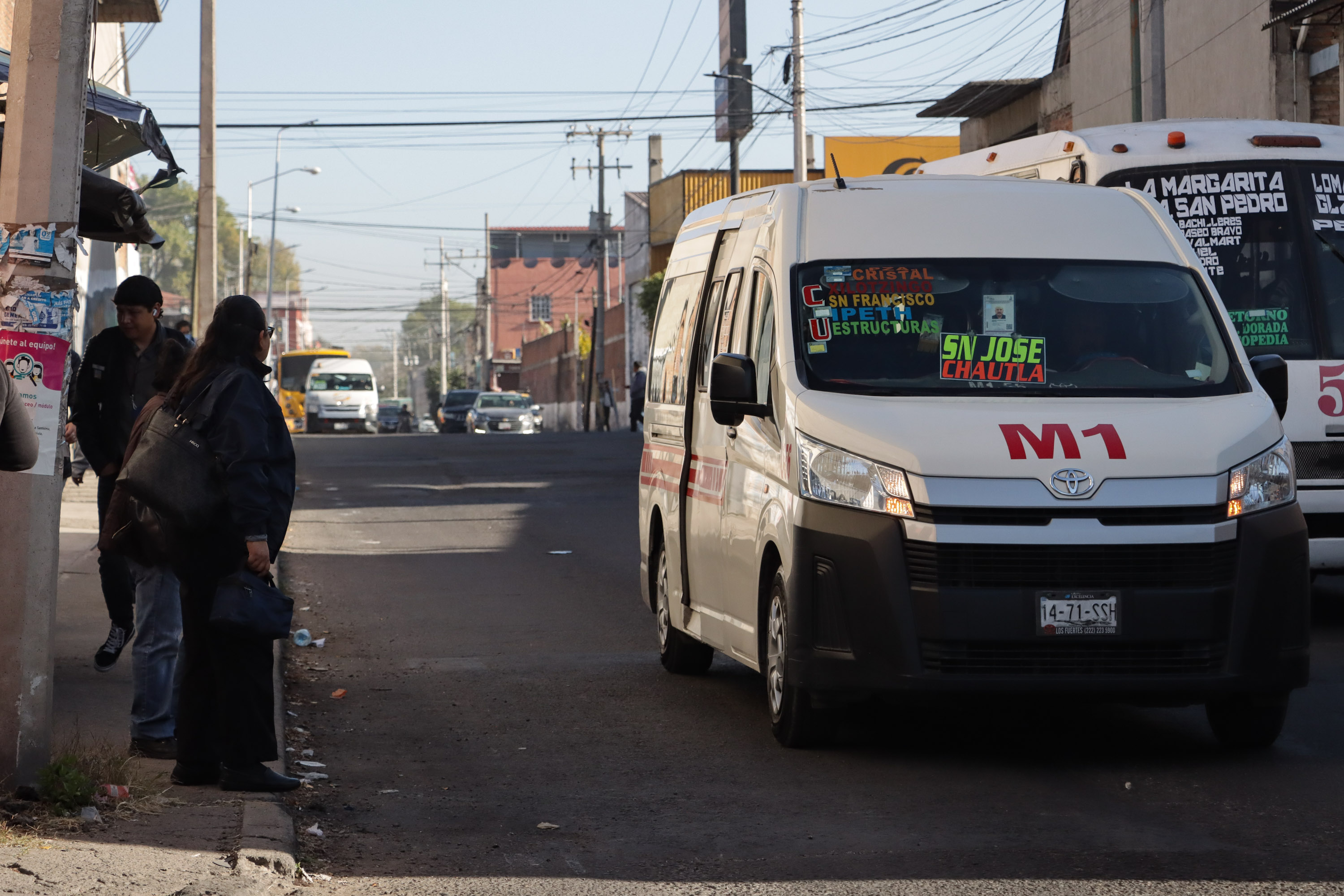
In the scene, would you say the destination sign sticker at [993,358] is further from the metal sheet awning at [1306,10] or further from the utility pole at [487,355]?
the utility pole at [487,355]

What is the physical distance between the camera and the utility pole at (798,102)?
31203mm

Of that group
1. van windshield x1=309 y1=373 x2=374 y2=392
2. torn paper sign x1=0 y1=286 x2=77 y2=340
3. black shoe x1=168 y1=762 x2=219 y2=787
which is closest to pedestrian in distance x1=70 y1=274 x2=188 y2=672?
black shoe x1=168 y1=762 x2=219 y2=787

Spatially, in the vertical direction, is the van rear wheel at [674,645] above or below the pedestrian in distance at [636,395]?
below

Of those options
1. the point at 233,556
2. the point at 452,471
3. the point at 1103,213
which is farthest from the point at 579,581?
the point at 452,471

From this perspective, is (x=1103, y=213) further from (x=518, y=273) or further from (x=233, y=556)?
(x=518, y=273)

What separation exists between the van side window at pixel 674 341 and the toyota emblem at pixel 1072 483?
2.77m

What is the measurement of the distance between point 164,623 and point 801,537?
2.56 metres

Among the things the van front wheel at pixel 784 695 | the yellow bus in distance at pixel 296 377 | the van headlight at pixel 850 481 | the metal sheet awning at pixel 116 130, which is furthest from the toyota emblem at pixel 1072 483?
the yellow bus in distance at pixel 296 377

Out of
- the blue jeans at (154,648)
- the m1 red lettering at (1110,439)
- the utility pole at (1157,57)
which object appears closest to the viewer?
the m1 red lettering at (1110,439)

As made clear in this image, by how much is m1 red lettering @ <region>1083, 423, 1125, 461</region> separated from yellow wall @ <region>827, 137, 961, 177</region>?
63.4 m

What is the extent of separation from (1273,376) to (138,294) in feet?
16.5

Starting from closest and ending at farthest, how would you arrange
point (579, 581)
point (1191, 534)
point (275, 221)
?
point (1191, 534) → point (579, 581) → point (275, 221)

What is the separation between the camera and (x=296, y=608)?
1259 centimetres

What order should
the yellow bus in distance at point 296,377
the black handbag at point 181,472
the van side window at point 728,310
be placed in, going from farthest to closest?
the yellow bus in distance at point 296,377, the van side window at point 728,310, the black handbag at point 181,472
